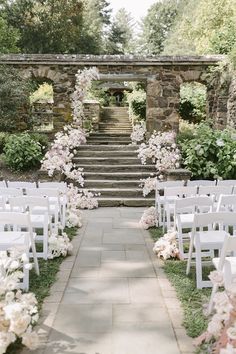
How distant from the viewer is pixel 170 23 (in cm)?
4569

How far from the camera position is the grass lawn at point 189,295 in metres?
3.53

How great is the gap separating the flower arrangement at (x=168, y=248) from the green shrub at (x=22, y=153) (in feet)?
21.1

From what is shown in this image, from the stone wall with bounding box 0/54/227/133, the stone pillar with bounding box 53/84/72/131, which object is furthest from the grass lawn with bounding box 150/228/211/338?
the stone pillar with bounding box 53/84/72/131

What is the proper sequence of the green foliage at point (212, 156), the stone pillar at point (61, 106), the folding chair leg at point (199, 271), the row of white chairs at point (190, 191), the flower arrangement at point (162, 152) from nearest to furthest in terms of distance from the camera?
the folding chair leg at point (199, 271) → the row of white chairs at point (190, 191) → the green foliage at point (212, 156) → the flower arrangement at point (162, 152) → the stone pillar at point (61, 106)

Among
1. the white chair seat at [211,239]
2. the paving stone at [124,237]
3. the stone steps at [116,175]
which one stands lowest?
the paving stone at [124,237]

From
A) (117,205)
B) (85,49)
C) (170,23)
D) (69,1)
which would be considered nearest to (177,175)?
(117,205)

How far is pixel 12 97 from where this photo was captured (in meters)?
12.6

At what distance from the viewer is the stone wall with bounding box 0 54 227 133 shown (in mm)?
13586

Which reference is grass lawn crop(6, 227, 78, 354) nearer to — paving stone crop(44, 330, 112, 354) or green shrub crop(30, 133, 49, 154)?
paving stone crop(44, 330, 112, 354)

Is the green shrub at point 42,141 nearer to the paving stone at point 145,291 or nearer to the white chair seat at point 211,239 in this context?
the paving stone at point 145,291

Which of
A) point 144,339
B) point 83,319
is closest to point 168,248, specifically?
point 83,319

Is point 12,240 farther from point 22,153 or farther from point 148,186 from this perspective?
point 22,153

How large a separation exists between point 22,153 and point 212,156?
5.08 metres

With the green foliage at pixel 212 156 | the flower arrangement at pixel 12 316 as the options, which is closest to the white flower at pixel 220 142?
the green foliage at pixel 212 156
